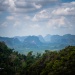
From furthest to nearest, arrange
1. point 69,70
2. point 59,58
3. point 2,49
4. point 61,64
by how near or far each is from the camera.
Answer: point 2,49, point 59,58, point 61,64, point 69,70

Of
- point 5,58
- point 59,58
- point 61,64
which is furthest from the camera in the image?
point 5,58

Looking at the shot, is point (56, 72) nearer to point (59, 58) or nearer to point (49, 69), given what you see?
point (49, 69)

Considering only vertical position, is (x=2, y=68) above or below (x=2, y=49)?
below

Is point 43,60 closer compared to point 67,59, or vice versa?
point 67,59

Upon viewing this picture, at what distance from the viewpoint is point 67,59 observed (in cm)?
7069

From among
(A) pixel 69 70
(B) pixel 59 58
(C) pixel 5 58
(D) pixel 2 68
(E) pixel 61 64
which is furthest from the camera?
(C) pixel 5 58

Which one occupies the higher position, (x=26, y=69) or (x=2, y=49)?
(x=2, y=49)

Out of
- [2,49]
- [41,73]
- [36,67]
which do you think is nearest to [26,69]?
[36,67]

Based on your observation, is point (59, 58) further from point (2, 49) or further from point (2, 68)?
point (2, 49)

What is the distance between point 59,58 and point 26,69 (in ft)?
50.4

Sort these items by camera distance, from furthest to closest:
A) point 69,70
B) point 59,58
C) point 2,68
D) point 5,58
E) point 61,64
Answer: point 5,58 → point 2,68 → point 59,58 → point 61,64 → point 69,70

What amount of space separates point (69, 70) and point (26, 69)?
24649mm

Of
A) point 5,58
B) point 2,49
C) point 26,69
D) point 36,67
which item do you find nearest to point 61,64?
point 36,67

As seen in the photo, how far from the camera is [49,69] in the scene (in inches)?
2827
